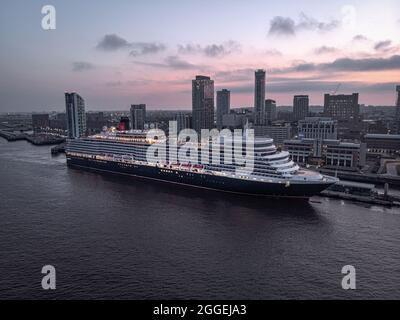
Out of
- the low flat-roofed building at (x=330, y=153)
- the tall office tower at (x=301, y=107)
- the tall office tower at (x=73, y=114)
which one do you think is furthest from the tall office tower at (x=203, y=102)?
the low flat-roofed building at (x=330, y=153)

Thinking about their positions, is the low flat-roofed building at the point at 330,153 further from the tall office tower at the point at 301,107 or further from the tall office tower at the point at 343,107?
the tall office tower at the point at 301,107

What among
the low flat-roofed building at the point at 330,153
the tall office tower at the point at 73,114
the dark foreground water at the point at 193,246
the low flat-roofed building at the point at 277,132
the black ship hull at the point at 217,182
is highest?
the tall office tower at the point at 73,114

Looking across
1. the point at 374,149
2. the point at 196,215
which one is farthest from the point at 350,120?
the point at 196,215

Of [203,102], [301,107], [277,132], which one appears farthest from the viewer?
[301,107]

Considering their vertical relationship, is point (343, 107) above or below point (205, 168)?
above

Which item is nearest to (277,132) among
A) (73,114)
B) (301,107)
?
(73,114)

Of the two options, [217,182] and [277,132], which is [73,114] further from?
[217,182]

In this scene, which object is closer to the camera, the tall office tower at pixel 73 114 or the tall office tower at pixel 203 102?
the tall office tower at pixel 73 114
